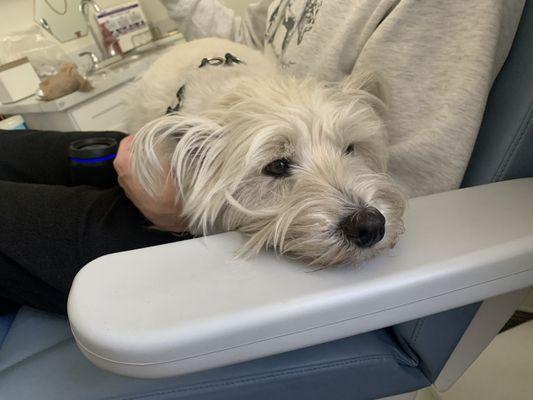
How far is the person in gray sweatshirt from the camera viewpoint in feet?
1.94

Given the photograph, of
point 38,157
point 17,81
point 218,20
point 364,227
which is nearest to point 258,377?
point 364,227

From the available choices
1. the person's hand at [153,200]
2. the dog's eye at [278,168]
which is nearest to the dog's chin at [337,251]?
the dog's eye at [278,168]

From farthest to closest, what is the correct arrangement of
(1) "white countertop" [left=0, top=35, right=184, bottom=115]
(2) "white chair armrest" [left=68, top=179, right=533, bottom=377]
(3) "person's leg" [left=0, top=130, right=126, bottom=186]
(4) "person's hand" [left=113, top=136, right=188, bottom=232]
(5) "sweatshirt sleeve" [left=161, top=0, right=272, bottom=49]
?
(1) "white countertop" [left=0, top=35, right=184, bottom=115], (5) "sweatshirt sleeve" [left=161, top=0, right=272, bottom=49], (3) "person's leg" [left=0, top=130, right=126, bottom=186], (4) "person's hand" [left=113, top=136, right=188, bottom=232], (2) "white chair armrest" [left=68, top=179, right=533, bottom=377]

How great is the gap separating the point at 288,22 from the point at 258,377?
0.87 metres

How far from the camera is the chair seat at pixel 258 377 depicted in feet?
2.02

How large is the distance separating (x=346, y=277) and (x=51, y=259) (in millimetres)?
515

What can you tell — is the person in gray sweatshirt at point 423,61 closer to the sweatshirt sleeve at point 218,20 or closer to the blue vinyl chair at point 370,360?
the blue vinyl chair at point 370,360

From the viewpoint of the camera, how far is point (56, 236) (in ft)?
2.28

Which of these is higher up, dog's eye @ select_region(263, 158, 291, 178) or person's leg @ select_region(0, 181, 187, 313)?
dog's eye @ select_region(263, 158, 291, 178)

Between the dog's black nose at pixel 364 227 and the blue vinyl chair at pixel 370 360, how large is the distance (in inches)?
7.2

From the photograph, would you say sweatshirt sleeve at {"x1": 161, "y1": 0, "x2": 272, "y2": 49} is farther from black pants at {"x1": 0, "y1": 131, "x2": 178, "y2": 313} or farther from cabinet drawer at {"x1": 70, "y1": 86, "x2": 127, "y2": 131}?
black pants at {"x1": 0, "y1": 131, "x2": 178, "y2": 313}

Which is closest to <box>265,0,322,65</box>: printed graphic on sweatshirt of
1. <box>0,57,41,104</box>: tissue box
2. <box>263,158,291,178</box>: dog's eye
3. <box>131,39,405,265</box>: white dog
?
<box>131,39,405,265</box>: white dog

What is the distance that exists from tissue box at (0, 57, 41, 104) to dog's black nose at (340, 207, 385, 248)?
1.98m

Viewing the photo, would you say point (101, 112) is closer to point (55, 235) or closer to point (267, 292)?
point (55, 235)
